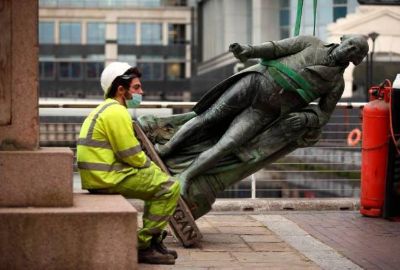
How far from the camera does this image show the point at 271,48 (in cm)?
945

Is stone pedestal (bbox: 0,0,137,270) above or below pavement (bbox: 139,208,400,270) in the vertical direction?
above

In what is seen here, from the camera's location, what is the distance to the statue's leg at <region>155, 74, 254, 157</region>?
9.65 metres

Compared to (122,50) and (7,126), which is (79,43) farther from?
(7,126)

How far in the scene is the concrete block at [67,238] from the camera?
6004 millimetres

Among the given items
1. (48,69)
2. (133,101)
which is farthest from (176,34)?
(133,101)

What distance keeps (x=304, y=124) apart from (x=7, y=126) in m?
3.88

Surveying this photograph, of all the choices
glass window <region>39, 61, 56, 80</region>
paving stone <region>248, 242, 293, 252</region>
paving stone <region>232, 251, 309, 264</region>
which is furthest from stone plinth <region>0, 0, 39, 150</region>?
glass window <region>39, 61, 56, 80</region>

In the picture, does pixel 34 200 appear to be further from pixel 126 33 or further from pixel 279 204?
pixel 126 33

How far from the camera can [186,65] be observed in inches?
3684

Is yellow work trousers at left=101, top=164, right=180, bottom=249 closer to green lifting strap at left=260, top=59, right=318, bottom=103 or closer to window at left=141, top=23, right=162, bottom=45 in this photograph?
green lifting strap at left=260, top=59, right=318, bottom=103

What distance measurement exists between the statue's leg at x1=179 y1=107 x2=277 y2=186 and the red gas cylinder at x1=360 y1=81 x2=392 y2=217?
287 centimetres

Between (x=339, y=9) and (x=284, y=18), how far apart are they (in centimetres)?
604

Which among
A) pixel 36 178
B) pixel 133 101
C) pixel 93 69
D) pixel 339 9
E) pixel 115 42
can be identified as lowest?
pixel 93 69

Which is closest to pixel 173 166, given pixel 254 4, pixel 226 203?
pixel 226 203
